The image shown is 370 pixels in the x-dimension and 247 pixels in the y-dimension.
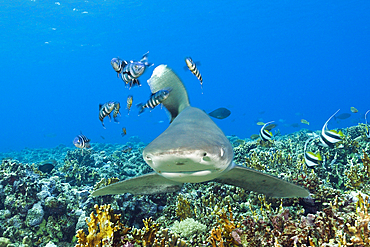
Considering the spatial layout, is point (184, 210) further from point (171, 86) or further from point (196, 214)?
point (171, 86)

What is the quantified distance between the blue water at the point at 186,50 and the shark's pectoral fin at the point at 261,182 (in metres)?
2.12

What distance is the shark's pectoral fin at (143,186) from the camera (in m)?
3.03

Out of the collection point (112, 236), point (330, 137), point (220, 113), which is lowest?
point (112, 236)

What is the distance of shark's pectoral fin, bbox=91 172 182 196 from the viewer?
3.03 meters

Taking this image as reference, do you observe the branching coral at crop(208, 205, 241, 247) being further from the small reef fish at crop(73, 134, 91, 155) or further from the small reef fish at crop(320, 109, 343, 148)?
the small reef fish at crop(73, 134, 91, 155)

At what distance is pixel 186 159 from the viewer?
1.78 metres

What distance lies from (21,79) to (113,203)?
471 ft

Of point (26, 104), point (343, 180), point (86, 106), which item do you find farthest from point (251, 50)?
point (26, 104)

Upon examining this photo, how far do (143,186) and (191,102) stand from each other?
7.98 metres

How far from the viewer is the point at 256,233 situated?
2.53 m

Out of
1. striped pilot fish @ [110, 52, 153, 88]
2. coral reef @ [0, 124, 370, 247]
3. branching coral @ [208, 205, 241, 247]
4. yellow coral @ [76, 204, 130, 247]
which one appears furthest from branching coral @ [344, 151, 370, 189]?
striped pilot fish @ [110, 52, 153, 88]

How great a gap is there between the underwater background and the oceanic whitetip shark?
0.34m

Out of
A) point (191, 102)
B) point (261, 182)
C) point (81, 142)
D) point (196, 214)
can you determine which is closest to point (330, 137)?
point (261, 182)

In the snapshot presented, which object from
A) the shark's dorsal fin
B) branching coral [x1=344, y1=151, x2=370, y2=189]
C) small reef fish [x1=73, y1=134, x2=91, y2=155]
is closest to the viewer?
the shark's dorsal fin
